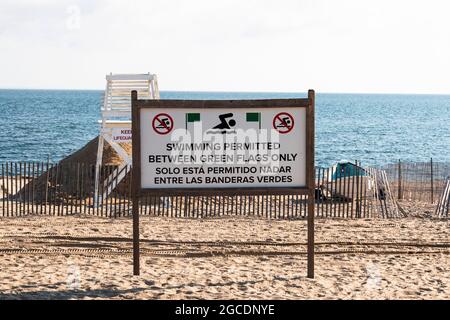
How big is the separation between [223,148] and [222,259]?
2353mm

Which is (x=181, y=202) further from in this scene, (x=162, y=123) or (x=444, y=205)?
(x=162, y=123)

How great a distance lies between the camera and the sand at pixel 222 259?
971cm

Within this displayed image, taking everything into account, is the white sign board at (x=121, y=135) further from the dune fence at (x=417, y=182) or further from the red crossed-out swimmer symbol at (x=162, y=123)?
the red crossed-out swimmer symbol at (x=162, y=123)

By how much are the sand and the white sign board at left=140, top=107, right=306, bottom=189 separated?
4.97 feet

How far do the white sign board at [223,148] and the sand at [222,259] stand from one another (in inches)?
59.7

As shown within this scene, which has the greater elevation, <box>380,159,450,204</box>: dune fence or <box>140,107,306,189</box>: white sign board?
<box>140,107,306,189</box>: white sign board

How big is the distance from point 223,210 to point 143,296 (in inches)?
323

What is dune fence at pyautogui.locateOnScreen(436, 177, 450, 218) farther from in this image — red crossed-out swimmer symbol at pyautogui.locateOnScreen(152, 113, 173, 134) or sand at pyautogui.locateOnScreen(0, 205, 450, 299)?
red crossed-out swimmer symbol at pyautogui.locateOnScreen(152, 113, 173, 134)

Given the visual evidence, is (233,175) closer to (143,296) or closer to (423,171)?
→ (143,296)

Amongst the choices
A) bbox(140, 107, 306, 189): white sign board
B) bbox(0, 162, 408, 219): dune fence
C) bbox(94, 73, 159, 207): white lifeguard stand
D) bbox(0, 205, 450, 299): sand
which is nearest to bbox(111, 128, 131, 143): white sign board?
Result: bbox(94, 73, 159, 207): white lifeguard stand

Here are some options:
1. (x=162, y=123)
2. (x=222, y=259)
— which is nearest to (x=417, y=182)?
(x=222, y=259)

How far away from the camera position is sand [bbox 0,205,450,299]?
9.71m

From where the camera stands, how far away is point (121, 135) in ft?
68.3
